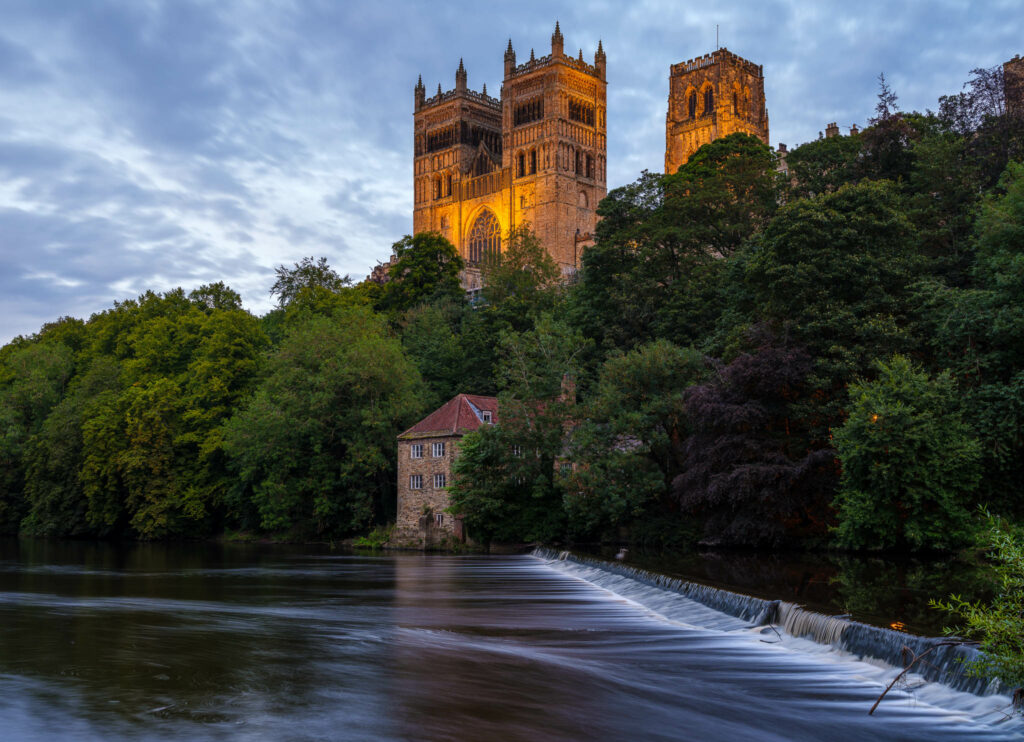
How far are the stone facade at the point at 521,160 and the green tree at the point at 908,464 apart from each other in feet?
314

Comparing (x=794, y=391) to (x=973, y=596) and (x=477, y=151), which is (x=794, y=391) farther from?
(x=477, y=151)

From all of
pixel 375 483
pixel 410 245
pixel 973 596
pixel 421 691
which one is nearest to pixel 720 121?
pixel 410 245

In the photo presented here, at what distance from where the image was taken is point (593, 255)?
56938 mm

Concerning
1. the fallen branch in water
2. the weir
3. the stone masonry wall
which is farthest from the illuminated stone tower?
the fallen branch in water

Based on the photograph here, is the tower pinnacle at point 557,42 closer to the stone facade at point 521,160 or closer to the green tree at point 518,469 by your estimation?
the stone facade at point 521,160

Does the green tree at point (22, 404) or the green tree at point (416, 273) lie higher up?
the green tree at point (416, 273)

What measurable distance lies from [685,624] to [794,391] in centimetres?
1938

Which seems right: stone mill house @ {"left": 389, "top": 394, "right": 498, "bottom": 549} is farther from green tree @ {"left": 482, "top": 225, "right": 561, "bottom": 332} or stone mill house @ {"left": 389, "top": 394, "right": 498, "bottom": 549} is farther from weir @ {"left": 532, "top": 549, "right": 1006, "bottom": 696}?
weir @ {"left": 532, "top": 549, "right": 1006, "bottom": 696}

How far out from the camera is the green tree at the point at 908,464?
30.7m

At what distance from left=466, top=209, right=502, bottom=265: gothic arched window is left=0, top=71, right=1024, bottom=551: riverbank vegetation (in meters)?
65.8

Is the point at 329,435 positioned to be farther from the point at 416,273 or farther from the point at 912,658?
the point at 912,658

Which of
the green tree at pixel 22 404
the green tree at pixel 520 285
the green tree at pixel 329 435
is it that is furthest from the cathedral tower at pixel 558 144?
the green tree at pixel 329 435

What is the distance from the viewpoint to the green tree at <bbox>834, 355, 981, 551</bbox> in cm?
3073

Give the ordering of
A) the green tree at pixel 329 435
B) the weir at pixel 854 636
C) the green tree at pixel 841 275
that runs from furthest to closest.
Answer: the green tree at pixel 329 435 → the green tree at pixel 841 275 → the weir at pixel 854 636
